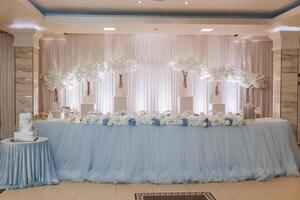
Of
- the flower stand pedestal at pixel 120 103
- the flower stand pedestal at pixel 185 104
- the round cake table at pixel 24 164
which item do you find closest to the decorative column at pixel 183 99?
the flower stand pedestal at pixel 185 104

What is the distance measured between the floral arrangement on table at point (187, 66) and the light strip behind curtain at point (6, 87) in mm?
4593

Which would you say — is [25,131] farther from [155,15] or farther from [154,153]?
[155,15]

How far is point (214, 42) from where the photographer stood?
12172 mm

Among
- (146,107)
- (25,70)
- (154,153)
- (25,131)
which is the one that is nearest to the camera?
(25,131)

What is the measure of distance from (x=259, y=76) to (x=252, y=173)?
5.32 meters

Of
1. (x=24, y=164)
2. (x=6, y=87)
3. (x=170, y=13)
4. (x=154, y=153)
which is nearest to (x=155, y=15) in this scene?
(x=170, y=13)

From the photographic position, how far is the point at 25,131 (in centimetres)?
616

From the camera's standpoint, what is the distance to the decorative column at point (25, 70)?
29.6 feet

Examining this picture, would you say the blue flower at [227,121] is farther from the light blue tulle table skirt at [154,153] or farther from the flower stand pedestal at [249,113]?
the flower stand pedestal at [249,113]

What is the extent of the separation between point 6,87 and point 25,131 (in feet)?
15.7

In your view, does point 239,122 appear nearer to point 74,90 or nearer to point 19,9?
point 19,9

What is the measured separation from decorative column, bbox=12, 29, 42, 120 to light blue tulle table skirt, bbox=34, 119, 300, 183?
2.46 metres

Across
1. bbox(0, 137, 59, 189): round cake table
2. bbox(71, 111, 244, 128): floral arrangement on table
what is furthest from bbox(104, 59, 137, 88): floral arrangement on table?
bbox(0, 137, 59, 189): round cake table

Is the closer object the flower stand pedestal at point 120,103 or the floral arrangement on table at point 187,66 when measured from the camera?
the flower stand pedestal at point 120,103
